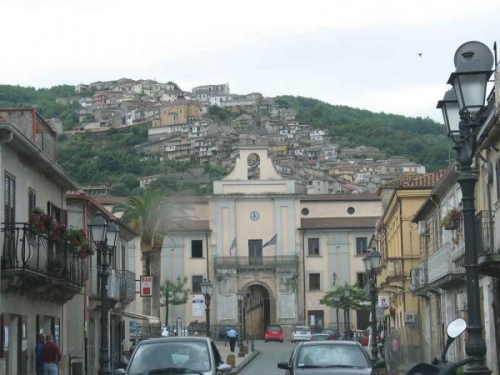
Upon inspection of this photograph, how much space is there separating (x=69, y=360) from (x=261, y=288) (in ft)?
187

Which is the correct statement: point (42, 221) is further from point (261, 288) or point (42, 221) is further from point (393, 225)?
point (261, 288)

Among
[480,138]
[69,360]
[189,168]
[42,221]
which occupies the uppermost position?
[189,168]

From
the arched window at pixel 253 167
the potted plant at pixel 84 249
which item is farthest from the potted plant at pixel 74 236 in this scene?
the arched window at pixel 253 167

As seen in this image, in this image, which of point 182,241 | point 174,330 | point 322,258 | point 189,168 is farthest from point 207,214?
point 189,168

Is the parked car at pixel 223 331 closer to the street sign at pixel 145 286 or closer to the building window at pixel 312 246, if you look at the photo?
the building window at pixel 312 246

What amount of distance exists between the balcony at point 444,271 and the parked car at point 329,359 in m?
17.5

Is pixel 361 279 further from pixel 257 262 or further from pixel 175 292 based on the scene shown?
pixel 175 292

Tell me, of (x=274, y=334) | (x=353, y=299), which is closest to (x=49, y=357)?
(x=274, y=334)

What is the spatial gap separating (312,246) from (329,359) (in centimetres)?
7119

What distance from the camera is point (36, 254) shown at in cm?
2534

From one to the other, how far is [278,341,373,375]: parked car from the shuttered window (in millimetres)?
7149

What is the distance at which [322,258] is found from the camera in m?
89.9

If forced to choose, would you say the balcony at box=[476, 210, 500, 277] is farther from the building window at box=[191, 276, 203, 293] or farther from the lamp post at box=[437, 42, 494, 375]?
the building window at box=[191, 276, 203, 293]

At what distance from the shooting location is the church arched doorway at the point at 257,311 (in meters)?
90.1
